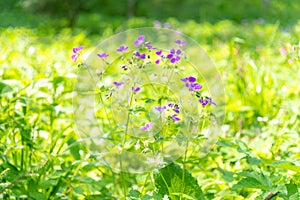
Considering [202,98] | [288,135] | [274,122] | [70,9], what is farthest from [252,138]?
[70,9]

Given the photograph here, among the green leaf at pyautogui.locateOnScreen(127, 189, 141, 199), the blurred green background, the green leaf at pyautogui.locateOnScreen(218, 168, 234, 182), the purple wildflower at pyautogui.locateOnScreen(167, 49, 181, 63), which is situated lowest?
the green leaf at pyautogui.locateOnScreen(218, 168, 234, 182)

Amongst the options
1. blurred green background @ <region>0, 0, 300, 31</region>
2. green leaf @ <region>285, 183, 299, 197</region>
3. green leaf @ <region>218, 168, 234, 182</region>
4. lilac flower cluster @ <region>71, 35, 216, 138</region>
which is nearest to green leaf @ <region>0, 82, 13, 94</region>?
lilac flower cluster @ <region>71, 35, 216, 138</region>

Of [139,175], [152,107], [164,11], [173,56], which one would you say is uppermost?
[164,11]

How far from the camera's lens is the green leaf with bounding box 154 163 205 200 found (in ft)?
4.54

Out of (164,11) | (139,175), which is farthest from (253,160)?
(164,11)

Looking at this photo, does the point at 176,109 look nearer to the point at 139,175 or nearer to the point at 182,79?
the point at 182,79

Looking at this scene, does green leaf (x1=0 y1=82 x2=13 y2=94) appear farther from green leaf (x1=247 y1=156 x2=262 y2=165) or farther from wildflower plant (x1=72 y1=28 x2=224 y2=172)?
green leaf (x1=247 y1=156 x2=262 y2=165)

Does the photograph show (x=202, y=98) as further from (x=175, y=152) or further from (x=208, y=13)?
(x=208, y=13)

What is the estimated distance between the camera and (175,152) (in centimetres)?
146

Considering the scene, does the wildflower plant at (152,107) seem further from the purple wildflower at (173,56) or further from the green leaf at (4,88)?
the green leaf at (4,88)

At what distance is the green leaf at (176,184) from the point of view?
1383 millimetres

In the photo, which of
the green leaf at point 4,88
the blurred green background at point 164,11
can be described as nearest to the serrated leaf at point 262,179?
the green leaf at point 4,88

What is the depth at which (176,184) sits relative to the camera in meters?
1.39

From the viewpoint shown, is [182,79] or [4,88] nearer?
[182,79]
